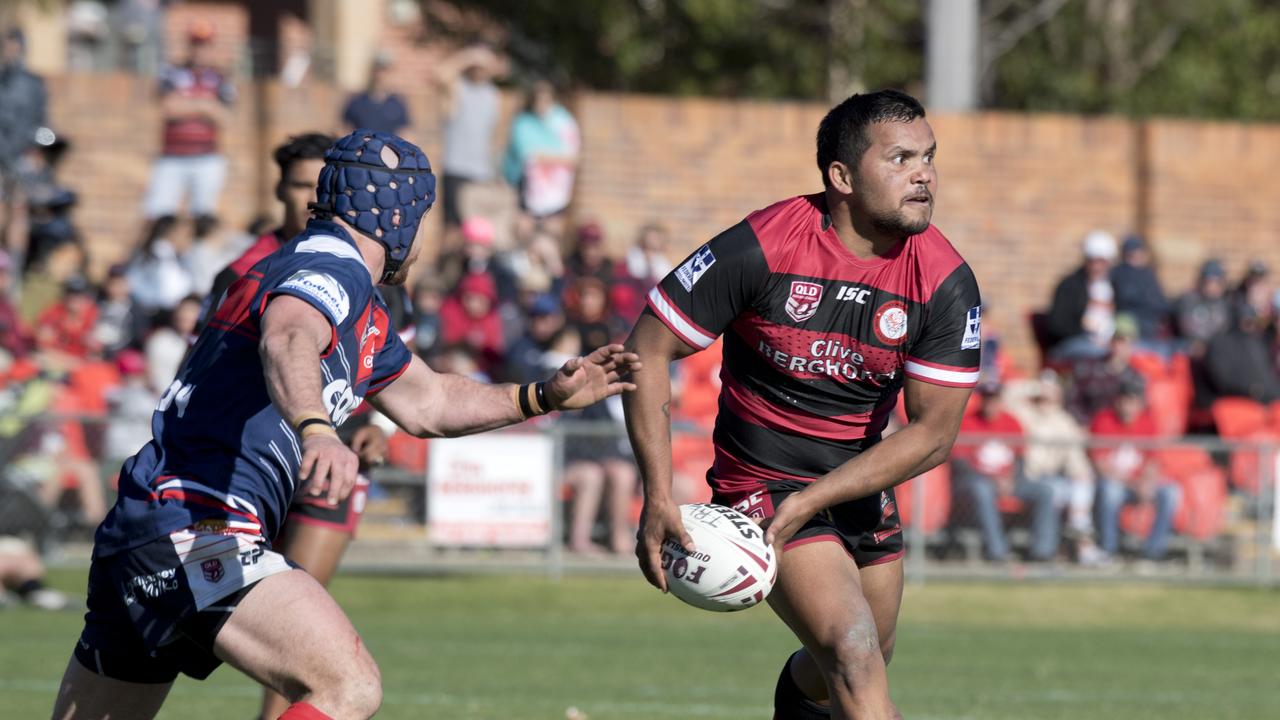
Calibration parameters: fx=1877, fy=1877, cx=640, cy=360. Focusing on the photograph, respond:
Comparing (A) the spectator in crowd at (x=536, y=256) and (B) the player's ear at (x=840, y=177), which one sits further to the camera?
(A) the spectator in crowd at (x=536, y=256)

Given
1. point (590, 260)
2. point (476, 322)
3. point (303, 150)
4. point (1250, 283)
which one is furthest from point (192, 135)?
point (303, 150)

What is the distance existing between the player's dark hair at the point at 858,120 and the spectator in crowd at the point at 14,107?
39.1ft

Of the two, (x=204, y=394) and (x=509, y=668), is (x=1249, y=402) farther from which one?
(x=204, y=394)

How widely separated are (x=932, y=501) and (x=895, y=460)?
8.38 metres

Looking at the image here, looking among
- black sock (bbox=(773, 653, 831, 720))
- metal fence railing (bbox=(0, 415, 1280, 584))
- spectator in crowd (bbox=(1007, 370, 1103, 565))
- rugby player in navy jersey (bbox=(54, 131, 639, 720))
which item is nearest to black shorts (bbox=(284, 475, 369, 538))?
black sock (bbox=(773, 653, 831, 720))

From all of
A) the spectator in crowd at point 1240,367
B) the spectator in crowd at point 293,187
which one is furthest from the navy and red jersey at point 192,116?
the spectator in crowd at point 293,187

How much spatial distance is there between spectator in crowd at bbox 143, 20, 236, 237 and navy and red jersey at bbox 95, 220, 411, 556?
11675 mm

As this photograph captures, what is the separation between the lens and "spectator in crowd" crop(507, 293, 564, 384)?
1474cm

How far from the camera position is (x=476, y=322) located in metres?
15.3

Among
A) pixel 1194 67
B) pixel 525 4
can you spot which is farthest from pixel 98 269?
pixel 1194 67

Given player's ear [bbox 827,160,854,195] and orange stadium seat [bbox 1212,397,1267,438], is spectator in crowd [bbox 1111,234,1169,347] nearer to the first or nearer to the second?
orange stadium seat [bbox 1212,397,1267,438]

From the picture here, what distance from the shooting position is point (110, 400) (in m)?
14.4

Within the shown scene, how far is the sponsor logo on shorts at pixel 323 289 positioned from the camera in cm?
481

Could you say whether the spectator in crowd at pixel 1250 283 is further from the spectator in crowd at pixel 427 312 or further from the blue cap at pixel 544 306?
the spectator in crowd at pixel 427 312
